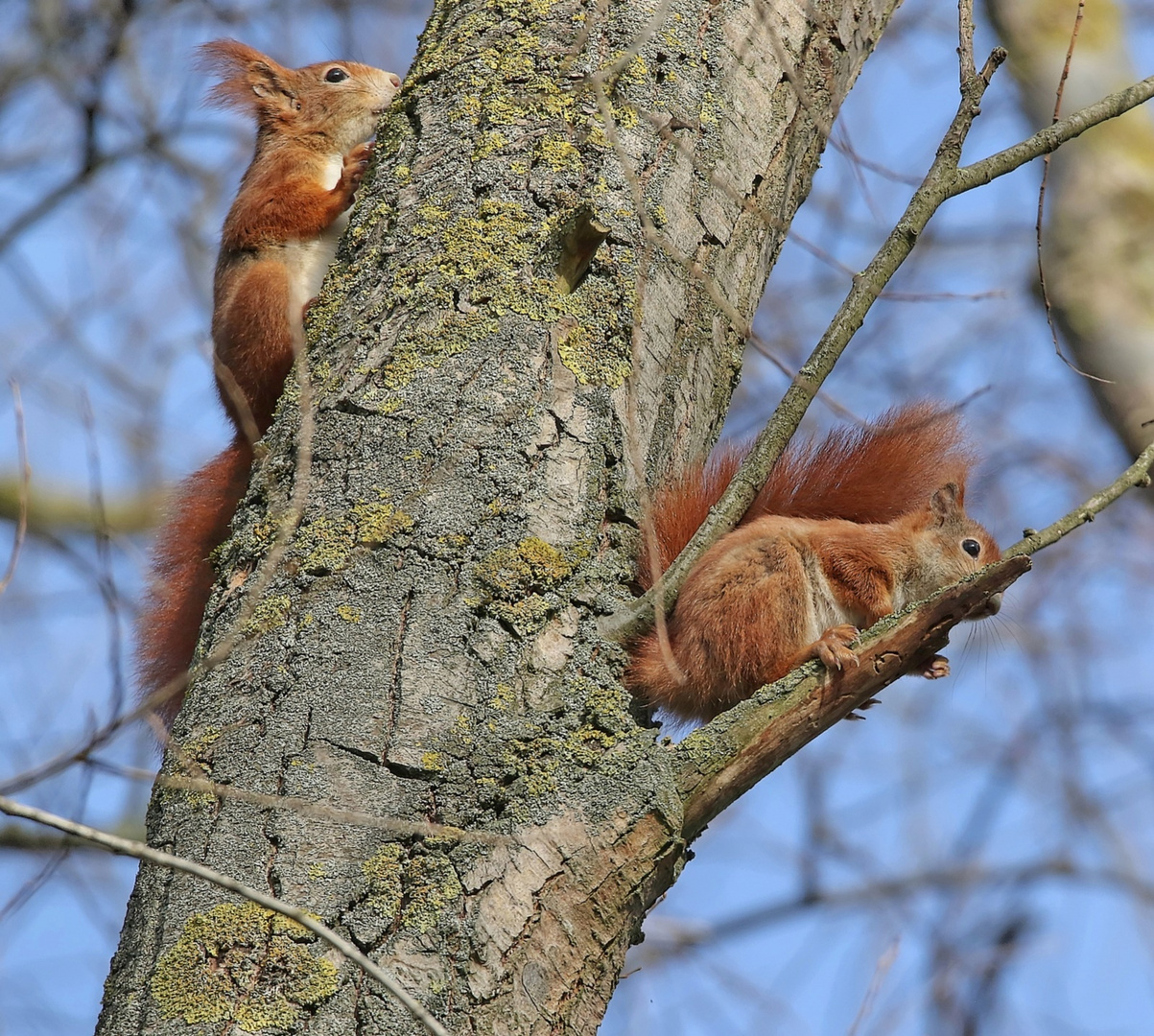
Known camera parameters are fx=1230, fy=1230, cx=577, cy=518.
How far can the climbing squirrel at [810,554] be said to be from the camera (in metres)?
1.78

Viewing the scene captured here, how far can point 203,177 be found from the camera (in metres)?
4.51

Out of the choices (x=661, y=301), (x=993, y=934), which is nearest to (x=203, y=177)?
(x=661, y=301)

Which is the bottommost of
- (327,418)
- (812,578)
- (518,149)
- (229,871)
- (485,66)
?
(229,871)

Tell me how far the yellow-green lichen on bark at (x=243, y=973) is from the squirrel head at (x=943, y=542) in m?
1.42

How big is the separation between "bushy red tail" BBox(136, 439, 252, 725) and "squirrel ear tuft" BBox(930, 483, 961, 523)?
1.29 metres

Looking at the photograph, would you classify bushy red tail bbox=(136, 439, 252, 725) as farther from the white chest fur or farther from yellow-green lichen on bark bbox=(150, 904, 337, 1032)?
yellow-green lichen on bark bbox=(150, 904, 337, 1032)

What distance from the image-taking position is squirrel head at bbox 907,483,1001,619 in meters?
2.31

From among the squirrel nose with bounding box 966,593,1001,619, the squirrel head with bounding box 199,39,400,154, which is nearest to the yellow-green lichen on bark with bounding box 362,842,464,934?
the squirrel nose with bounding box 966,593,1001,619

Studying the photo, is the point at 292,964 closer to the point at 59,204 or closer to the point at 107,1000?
the point at 107,1000

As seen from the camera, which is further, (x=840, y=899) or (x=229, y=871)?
(x=840, y=899)

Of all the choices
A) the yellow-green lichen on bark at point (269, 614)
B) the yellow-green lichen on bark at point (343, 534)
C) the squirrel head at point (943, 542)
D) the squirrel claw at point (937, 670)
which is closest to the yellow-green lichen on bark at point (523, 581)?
the yellow-green lichen on bark at point (343, 534)

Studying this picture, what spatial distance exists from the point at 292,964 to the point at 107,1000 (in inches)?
9.4

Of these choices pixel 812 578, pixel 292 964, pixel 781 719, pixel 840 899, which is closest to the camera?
pixel 292 964

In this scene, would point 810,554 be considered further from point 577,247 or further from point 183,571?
point 183,571
